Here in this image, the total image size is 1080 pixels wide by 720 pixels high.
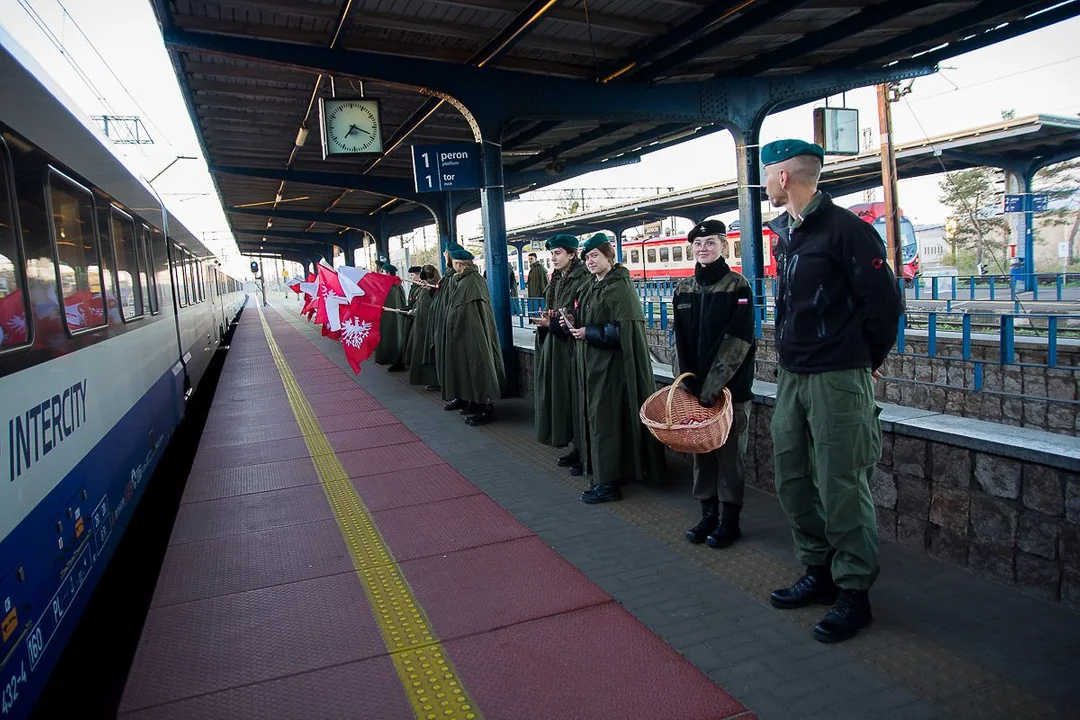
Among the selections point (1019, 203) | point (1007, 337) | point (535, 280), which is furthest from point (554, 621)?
point (1019, 203)

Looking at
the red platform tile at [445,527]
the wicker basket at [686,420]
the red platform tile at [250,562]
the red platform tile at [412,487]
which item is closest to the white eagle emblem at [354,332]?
the red platform tile at [412,487]

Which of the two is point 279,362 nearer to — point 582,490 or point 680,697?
point 582,490

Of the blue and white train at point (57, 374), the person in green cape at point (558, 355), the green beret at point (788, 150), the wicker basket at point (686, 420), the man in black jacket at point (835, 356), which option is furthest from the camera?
the person in green cape at point (558, 355)

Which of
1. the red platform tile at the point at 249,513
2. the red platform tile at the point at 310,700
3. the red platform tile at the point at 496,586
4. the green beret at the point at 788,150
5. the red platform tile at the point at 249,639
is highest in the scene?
the green beret at the point at 788,150

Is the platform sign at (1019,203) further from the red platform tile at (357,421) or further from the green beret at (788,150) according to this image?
the green beret at (788,150)

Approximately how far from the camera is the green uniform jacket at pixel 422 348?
10562 mm

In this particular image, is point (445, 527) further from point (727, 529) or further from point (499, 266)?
point (499, 266)

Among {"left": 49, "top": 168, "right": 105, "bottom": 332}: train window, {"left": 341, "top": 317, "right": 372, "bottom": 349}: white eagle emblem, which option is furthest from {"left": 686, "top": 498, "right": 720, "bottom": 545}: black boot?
{"left": 341, "top": 317, "right": 372, "bottom": 349}: white eagle emblem

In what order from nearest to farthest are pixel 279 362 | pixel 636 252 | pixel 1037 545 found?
pixel 1037 545 < pixel 279 362 < pixel 636 252

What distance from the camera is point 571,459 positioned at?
6324 mm

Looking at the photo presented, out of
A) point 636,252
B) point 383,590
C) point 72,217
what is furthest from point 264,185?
point 636,252

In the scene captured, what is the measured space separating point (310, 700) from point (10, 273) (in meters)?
2.13

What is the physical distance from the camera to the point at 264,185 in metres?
19.5

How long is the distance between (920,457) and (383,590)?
9.83ft
